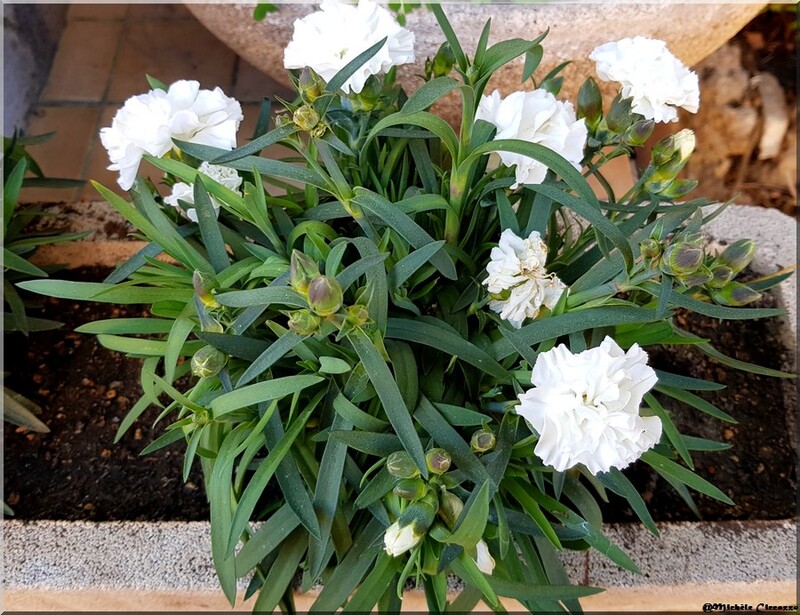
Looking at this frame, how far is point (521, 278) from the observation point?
26.0 inches

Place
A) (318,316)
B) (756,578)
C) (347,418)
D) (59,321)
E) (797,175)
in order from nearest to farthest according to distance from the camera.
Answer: (318,316) < (347,418) < (756,578) < (59,321) < (797,175)

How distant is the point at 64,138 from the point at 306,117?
1159mm

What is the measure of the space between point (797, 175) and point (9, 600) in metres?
1.64

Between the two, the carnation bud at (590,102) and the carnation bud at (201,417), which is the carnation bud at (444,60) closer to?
the carnation bud at (590,102)

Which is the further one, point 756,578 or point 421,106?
point 756,578

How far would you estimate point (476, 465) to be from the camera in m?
0.65

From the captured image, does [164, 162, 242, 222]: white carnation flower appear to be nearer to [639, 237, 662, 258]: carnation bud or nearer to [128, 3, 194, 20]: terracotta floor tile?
[639, 237, 662, 258]: carnation bud

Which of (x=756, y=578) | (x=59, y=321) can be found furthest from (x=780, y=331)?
(x=59, y=321)

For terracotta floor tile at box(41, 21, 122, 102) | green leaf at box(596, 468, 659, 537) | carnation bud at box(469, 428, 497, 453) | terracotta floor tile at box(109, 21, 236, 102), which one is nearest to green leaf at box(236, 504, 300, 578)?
carnation bud at box(469, 428, 497, 453)

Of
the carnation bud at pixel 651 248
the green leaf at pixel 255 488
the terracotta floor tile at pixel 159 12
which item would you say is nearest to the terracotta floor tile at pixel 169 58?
the terracotta floor tile at pixel 159 12

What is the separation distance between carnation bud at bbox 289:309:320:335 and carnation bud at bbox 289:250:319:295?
18 mm

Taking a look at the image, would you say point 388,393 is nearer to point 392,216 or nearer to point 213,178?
point 392,216

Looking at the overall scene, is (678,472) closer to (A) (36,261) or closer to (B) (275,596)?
(B) (275,596)

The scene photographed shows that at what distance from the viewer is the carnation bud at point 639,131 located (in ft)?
2.17
